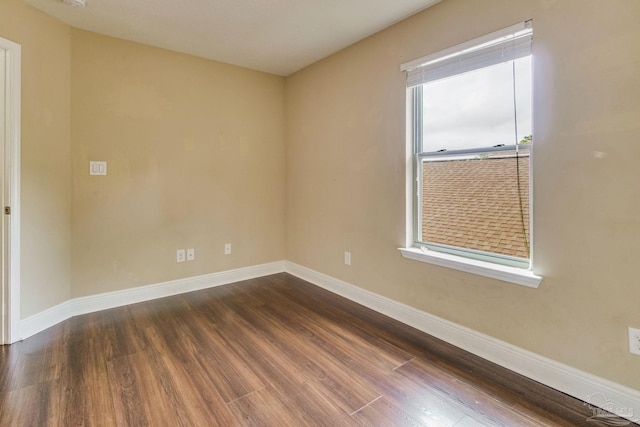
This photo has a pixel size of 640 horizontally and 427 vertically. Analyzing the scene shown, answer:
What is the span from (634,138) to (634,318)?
87cm

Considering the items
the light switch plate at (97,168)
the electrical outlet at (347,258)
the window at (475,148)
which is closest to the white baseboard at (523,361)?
the electrical outlet at (347,258)

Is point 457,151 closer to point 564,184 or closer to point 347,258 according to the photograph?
point 564,184

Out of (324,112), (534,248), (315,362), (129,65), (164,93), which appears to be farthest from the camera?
(324,112)

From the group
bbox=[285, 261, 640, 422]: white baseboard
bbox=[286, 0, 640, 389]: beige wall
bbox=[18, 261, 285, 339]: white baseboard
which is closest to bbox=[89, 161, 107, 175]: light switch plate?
bbox=[18, 261, 285, 339]: white baseboard

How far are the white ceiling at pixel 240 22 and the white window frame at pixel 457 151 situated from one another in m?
0.46

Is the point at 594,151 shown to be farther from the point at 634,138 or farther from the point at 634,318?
the point at 634,318

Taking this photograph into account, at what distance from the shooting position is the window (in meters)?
1.95

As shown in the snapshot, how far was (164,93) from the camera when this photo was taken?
10.3 ft

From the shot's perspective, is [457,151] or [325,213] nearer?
[457,151]

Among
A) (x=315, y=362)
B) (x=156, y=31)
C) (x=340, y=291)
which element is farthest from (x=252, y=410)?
(x=156, y=31)

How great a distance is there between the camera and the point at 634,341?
152cm

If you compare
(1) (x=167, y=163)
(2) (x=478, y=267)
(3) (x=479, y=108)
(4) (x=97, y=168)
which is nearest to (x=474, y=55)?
(3) (x=479, y=108)

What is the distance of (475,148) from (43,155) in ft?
10.7

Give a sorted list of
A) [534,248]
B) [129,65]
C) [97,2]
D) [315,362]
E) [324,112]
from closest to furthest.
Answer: [534,248] < [315,362] < [97,2] < [129,65] < [324,112]
